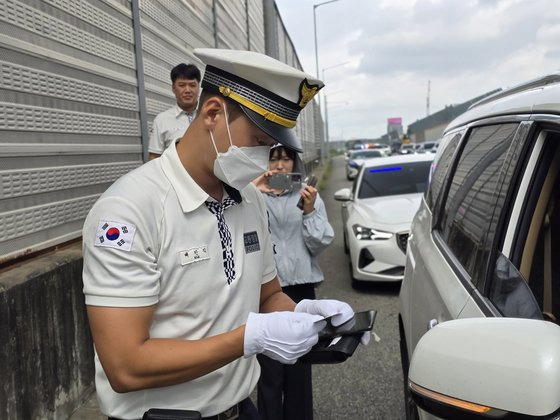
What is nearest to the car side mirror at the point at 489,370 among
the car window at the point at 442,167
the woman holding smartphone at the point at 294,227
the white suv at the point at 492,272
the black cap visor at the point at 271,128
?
the white suv at the point at 492,272

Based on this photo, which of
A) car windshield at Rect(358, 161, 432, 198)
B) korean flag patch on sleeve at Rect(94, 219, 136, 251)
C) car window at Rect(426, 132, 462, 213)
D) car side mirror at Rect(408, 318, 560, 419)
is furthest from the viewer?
car windshield at Rect(358, 161, 432, 198)

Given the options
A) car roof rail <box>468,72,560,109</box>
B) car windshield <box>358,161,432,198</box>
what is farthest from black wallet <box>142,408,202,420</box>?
car windshield <box>358,161,432,198</box>

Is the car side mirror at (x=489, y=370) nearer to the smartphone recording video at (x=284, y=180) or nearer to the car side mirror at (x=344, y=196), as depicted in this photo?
the smartphone recording video at (x=284, y=180)

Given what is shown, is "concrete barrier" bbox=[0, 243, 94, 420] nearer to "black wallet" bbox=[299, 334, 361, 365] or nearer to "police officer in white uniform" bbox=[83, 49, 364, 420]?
"police officer in white uniform" bbox=[83, 49, 364, 420]

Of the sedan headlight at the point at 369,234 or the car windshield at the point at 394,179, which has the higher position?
the car windshield at the point at 394,179

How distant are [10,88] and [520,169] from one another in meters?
2.82

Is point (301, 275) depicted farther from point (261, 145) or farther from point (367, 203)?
point (367, 203)

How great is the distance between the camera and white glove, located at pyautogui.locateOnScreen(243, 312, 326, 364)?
136cm

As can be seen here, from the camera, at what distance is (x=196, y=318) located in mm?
1452

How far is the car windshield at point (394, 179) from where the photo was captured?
279 inches

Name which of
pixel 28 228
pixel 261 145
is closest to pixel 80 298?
pixel 28 228

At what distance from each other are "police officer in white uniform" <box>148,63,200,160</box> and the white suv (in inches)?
97.6

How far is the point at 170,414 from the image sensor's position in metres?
1.40

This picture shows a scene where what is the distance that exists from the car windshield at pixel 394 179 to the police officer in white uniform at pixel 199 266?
5594mm
